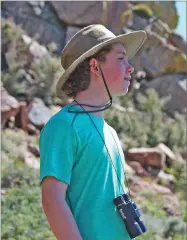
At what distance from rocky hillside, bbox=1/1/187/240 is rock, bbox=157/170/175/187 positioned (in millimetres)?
28

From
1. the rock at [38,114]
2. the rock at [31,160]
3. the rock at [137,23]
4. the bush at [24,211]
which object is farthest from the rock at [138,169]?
the rock at [137,23]

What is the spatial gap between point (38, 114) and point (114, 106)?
3384 millimetres

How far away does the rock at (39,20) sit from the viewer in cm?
1485

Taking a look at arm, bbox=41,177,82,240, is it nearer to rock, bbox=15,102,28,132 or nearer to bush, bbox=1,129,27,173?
bush, bbox=1,129,27,173

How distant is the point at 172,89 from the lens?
698 inches

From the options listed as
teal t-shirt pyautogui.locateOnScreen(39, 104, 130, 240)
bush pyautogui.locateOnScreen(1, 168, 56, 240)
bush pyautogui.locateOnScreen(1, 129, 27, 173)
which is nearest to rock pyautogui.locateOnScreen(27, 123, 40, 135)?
bush pyautogui.locateOnScreen(1, 129, 27, 173)

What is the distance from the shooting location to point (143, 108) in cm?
1455

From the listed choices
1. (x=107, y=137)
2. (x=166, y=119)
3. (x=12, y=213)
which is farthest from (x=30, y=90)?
(x=107, y=137)

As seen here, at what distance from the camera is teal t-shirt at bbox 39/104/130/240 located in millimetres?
1735

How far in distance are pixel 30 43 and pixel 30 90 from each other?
223 centimetres

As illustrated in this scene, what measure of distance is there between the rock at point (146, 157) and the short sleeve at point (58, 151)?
9162 millimetres

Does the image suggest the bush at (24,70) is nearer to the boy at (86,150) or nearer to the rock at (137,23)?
the rock at (137,23)

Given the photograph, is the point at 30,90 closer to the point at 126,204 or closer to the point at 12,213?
the point at 12,213

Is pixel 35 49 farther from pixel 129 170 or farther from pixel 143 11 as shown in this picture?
pixel 143 11
